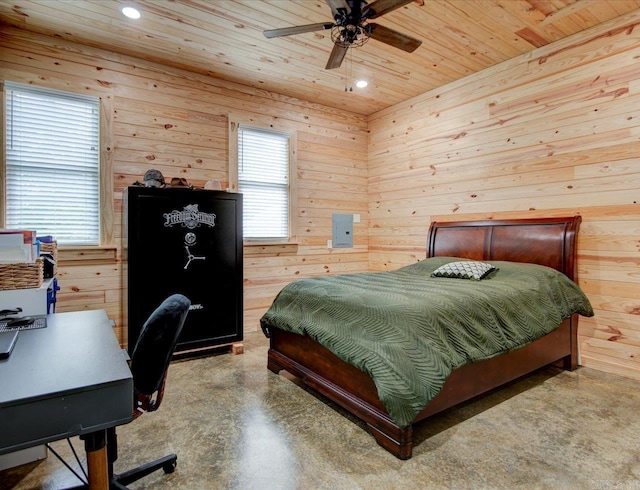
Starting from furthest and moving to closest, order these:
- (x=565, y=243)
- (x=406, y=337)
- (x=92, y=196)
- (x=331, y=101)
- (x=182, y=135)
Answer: (x=331, y=101), (x=182, y=135), (x=92, y=196), (x=565, y=243), (x=406, y=337)

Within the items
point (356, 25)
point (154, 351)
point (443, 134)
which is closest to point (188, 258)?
point (154, 351)

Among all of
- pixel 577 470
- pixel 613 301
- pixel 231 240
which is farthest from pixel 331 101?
pixel 577 470

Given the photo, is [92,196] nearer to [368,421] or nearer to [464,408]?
[368,421]

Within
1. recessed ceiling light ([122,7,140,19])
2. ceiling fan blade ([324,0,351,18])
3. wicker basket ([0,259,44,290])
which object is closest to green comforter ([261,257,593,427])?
wicker basket ([0,259,44,290])

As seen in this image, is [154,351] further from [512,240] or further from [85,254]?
[512,240]

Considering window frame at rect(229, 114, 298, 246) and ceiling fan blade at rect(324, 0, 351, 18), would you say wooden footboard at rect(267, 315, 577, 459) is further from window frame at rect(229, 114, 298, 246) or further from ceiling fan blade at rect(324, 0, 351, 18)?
ceiling fan blade at rect(324, 0, 351, 18)

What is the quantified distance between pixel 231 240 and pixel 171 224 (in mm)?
550

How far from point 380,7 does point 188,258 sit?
2.40 metres

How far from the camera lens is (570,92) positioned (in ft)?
10.4

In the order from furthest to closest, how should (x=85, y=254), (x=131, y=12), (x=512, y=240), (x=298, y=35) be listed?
(x=512, y=240) → (x=85, y=254) → (x=298, y=35) → (x=131, y=12)

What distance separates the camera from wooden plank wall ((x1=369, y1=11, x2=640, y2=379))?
2879 mm

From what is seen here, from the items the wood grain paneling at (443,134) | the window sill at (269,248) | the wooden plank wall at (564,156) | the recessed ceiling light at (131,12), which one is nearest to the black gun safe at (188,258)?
the wood grain paneling at (443,134)

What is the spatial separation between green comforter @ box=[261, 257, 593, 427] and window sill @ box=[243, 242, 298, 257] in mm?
1418

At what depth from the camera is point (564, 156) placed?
3.22 m
